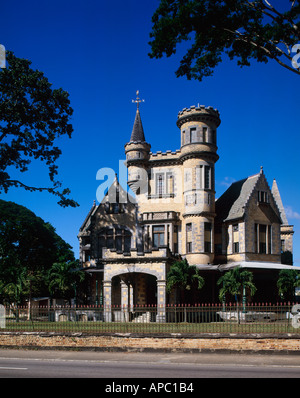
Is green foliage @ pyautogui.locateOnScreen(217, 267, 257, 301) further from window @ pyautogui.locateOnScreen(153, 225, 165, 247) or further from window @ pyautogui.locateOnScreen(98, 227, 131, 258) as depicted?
window @ pyautogui.locateOnScreen(98, 227, 131, 258)

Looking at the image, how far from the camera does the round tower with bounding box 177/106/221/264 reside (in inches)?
1494

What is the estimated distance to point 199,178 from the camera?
38.8 m

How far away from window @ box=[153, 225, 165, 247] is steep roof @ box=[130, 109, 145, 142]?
361 inches

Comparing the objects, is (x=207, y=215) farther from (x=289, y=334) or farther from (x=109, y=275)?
(x=289, y=334)

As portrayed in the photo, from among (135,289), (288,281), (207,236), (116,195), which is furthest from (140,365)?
(116,195)

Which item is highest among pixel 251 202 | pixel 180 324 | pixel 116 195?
pixel 116 195

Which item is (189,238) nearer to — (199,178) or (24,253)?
(199,178)

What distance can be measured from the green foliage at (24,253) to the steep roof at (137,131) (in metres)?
13.8

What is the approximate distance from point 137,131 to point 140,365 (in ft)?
103

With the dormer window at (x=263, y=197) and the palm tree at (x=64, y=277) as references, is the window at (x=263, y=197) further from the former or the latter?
the palm tree at (x=64, y=277)

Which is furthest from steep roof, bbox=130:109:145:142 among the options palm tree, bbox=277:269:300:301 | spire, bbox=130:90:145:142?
palm tree, bbox=277:269:300:301
